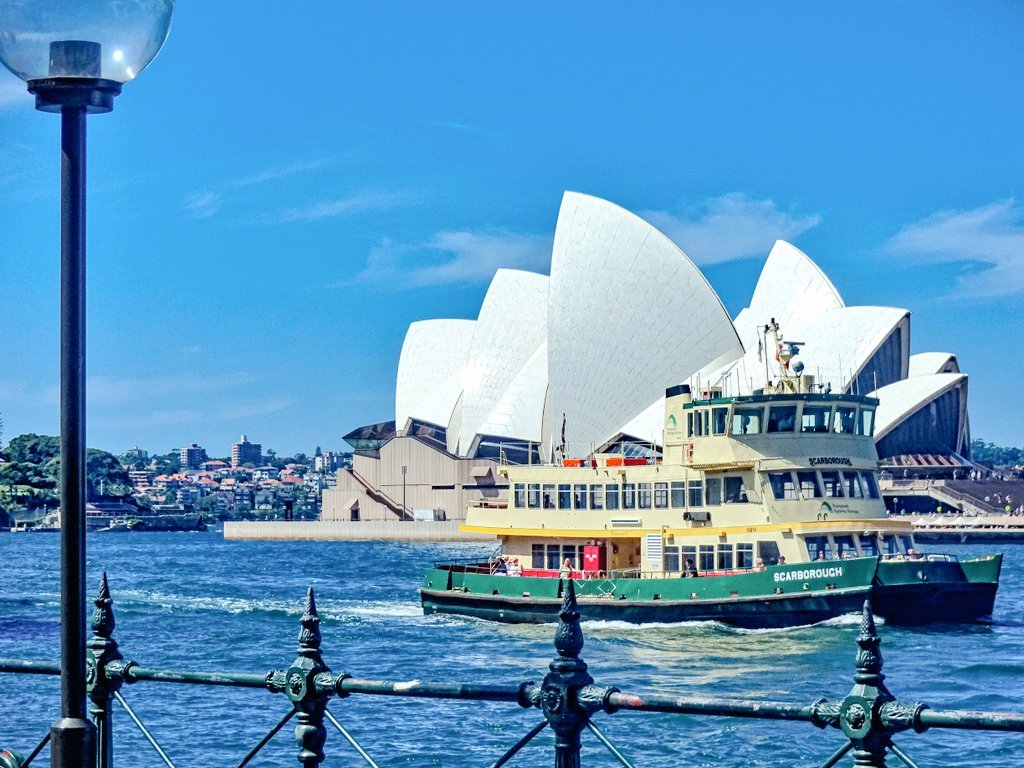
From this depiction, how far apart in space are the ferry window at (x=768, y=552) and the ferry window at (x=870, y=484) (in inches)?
85.6

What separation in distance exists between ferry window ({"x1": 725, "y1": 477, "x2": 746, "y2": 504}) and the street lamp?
23.3 meters

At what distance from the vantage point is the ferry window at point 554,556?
2972 cm

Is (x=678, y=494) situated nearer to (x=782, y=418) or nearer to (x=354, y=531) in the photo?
(x=782, y=418)

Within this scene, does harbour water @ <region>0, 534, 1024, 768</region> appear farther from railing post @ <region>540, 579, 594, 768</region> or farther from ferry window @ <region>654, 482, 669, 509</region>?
railing post @ <region>540, 579, 594, 768</region>

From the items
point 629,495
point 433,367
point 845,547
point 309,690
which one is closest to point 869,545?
point 845,547

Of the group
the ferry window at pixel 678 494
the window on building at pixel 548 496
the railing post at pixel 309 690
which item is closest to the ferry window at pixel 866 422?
the ferry window at pixel 678 494

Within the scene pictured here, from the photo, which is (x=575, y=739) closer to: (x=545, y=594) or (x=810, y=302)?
(x=545, y=594)

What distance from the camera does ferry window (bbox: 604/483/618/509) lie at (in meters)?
28.5

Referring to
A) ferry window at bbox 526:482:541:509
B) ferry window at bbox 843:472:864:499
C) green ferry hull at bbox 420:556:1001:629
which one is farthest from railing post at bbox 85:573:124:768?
ferry window at bbox 526:482:541:509

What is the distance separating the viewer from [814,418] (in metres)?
27.3

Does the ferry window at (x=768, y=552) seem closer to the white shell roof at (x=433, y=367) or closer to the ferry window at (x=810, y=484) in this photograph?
the ferry window at (x=810, y=484)

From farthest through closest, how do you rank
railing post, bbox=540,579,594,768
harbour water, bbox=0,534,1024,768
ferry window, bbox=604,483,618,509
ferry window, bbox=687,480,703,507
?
ferry window, bbox=604,483,618,509, ferry window, bbox=687,480,703,507, harbour water, bbox=0,534,1024,768, railing post, bbox=540,579,594,768

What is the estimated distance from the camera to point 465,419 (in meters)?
86.6

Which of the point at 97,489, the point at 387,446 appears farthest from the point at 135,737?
the point at 97,489
